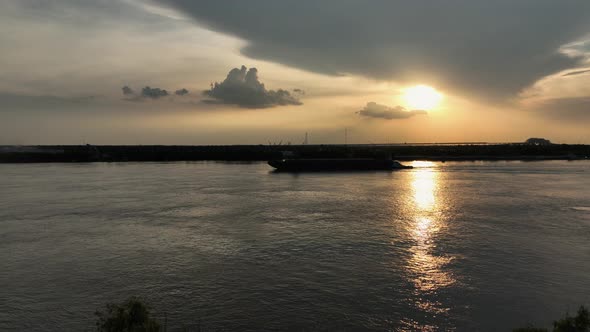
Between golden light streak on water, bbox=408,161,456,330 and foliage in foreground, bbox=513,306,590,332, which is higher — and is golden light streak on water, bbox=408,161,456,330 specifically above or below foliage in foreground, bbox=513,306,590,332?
below

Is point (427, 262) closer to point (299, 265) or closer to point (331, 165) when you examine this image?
point (299, 265)

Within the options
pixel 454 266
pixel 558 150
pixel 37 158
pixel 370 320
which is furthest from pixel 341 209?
pixel 558 150

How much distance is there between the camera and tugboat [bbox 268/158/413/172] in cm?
8319

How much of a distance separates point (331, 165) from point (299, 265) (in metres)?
Result: 71.2

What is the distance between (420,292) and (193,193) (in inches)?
1307

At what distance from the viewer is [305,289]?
13797mm

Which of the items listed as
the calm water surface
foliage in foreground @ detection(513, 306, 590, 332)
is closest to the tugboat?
the calm water surface

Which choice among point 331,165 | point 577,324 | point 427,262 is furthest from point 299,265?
point 331,165

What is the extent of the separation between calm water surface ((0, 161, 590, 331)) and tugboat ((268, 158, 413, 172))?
50.6m

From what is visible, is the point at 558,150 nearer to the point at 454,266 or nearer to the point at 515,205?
the point at 515,205

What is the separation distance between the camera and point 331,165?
87.1 meters

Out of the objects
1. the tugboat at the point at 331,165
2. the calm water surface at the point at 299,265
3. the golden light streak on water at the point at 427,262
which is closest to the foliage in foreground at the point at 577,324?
the calm water surface at the point at 299,265

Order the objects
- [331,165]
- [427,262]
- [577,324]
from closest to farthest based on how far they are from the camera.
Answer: [577,324] < [427,262] < [331,165]

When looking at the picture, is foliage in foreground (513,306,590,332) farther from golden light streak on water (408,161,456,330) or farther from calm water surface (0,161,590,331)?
golden light streak on water (408,161,456,330)
